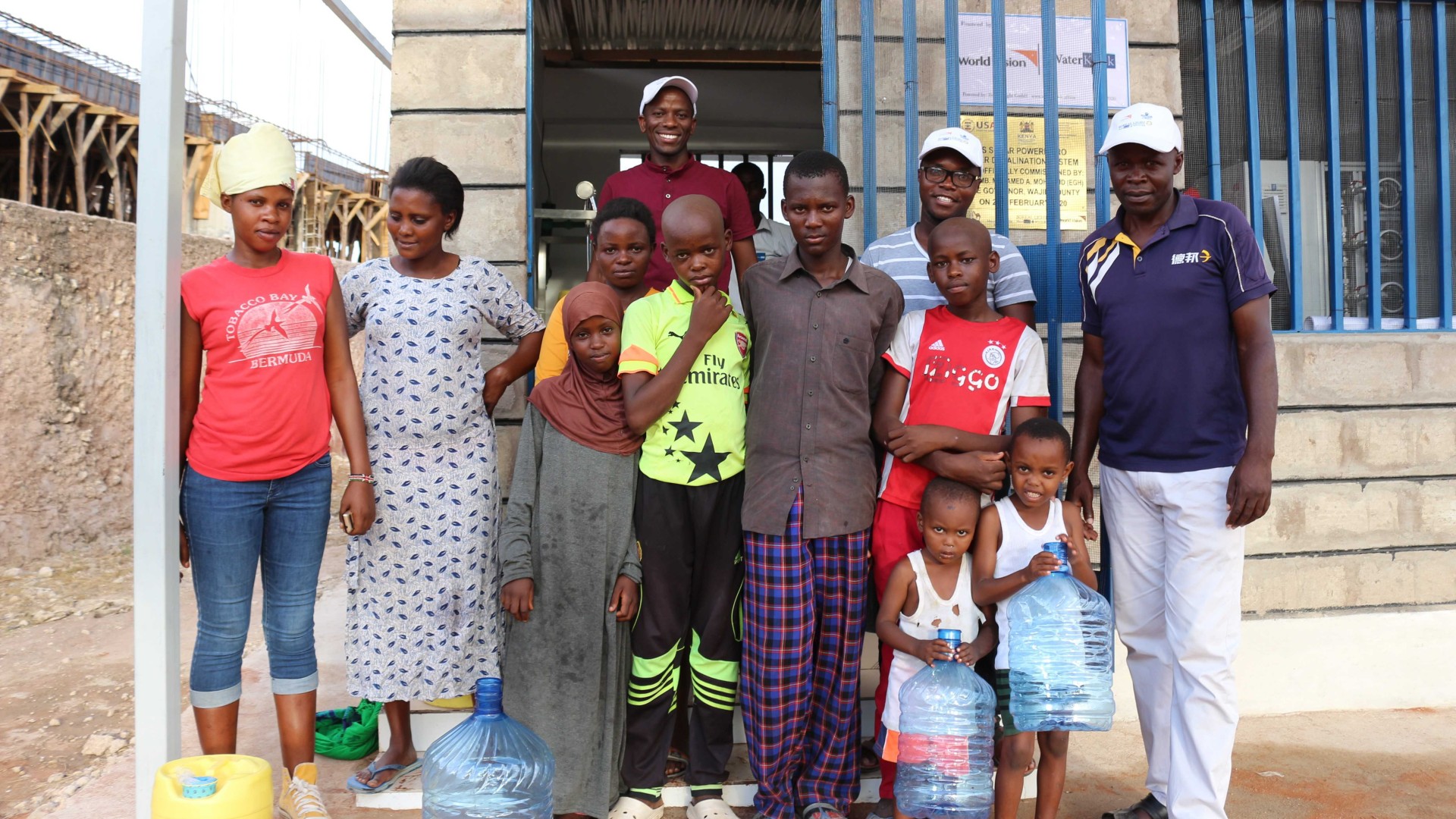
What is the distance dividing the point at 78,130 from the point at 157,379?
1083 centimetres

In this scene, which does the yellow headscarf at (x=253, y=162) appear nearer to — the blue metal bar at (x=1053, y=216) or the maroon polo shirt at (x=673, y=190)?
the maroon polo shirt at (x=673, y=190)

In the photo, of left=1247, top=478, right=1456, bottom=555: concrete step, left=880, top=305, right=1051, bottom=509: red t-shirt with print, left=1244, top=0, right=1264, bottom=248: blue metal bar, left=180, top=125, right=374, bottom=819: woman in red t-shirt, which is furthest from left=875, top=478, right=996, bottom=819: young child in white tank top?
left=1244, top=0, right=1264, bottom=248: blue metal bar

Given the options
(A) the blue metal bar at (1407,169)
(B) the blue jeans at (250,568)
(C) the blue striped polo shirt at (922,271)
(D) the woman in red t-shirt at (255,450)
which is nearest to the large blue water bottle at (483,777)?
(D) the woman in red t-shirt at (255,450)

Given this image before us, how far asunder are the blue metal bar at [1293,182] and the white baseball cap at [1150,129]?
1.78 m

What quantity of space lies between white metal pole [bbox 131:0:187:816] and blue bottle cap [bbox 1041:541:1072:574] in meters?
1.96

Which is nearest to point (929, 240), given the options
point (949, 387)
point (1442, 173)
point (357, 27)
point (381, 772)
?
point (949, 387)

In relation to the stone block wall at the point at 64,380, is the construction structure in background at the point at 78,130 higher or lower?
higher

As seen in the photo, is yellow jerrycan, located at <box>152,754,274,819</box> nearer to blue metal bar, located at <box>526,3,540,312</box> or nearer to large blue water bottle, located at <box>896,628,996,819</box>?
large blue water bottle, located at <box>896,628,996,819</box>

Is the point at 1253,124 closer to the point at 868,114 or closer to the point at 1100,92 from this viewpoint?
the point at 1100,92

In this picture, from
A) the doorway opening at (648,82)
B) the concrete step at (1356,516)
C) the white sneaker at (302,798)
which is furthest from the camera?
the doorway opening at (648,82)

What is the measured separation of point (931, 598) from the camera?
8.48ft

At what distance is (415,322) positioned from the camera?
2.82 metres

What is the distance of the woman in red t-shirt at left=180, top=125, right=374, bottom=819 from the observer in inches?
96.6

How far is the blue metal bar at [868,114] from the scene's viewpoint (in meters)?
3.33
